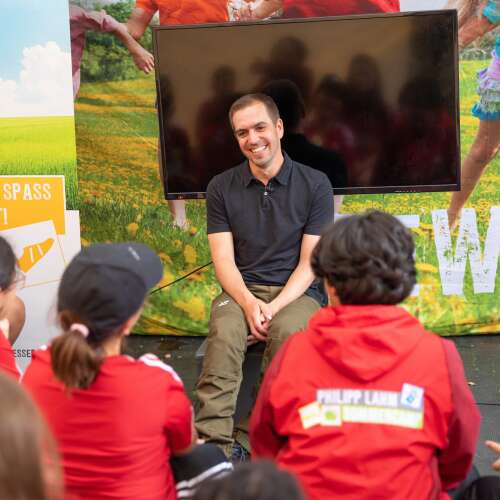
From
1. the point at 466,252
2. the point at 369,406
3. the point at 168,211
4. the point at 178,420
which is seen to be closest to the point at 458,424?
the point at 369,406

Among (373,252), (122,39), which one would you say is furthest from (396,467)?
(122,39)

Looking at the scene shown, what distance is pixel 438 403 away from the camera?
5.58ft

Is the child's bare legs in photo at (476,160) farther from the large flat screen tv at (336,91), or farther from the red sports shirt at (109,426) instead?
the red sports shirt at (109,426)

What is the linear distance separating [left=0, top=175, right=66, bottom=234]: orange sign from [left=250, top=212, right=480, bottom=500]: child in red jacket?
2.21 m

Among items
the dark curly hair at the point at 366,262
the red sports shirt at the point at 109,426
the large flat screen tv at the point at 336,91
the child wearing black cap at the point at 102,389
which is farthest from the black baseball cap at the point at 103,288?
the large flat screen tv at the point at 336,91

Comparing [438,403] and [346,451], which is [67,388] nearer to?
[346,451]

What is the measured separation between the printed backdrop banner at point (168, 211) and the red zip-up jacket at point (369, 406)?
9.56 ft

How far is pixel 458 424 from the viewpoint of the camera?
176 cm

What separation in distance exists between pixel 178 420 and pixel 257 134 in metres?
1.78

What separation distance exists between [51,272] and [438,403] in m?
2.52

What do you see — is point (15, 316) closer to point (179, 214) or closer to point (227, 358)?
point (227, 358)

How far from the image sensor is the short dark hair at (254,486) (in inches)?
38.4

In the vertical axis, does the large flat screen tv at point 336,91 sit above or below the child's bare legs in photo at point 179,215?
above

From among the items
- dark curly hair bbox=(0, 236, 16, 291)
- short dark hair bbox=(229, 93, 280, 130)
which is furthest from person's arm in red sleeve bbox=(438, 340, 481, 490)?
short dark hair bbox=(229, 93, 280, 130)
